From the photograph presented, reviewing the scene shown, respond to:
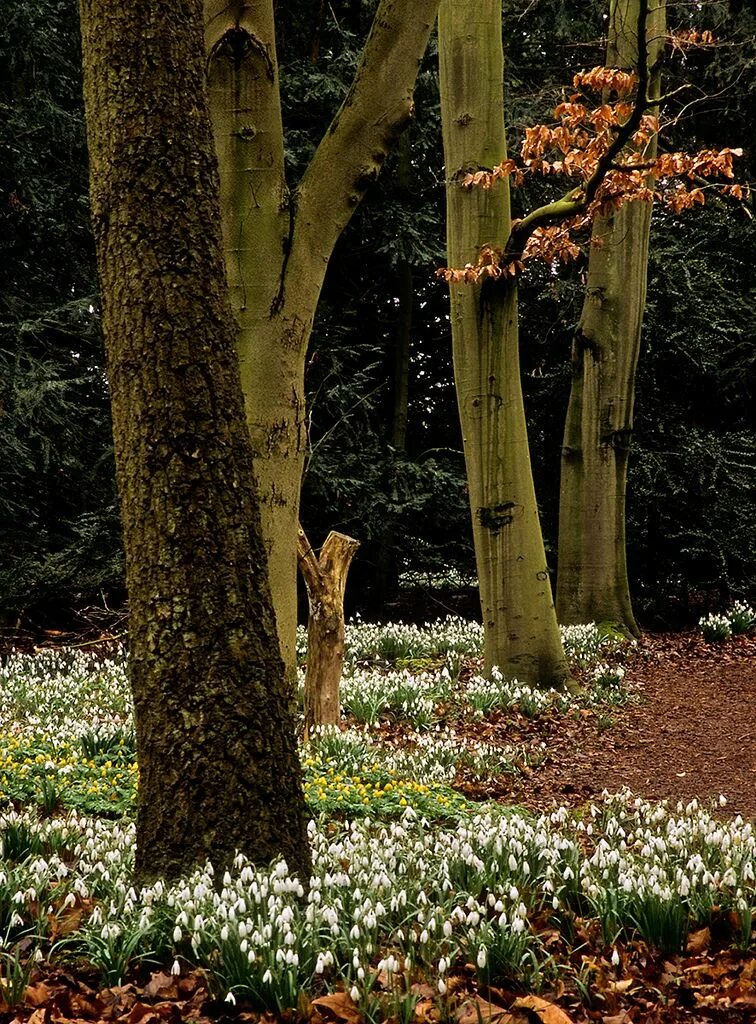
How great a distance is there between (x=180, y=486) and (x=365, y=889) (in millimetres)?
1733

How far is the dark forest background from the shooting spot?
549 inches

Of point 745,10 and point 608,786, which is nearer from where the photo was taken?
point 608,786

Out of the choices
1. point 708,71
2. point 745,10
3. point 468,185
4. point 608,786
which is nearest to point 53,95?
point 468,185

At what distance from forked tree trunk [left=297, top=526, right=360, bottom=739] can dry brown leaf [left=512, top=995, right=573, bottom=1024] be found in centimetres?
471

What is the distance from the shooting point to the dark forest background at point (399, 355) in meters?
13.9

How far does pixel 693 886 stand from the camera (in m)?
4.07

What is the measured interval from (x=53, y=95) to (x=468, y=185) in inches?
310

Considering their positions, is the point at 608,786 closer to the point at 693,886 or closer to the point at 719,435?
the point at 693,886

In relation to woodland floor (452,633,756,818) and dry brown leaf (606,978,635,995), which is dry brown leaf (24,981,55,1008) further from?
woodland floor (452,633,756,818)

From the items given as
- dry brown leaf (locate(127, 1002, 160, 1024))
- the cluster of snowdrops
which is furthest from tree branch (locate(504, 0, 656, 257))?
dry brown leaf (locate(127, 1002, 160, 1024))

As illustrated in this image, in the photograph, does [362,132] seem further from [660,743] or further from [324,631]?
[660,743]

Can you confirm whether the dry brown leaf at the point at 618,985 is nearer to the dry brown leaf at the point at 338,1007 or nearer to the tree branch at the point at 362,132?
the dry brown leaf at the point at 338,1007

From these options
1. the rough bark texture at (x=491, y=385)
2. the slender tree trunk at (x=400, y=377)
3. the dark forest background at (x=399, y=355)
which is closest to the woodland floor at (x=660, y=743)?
the rough bark texture at (x=491, y=385)

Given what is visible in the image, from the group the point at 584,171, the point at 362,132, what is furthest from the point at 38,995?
the point at 584,171
